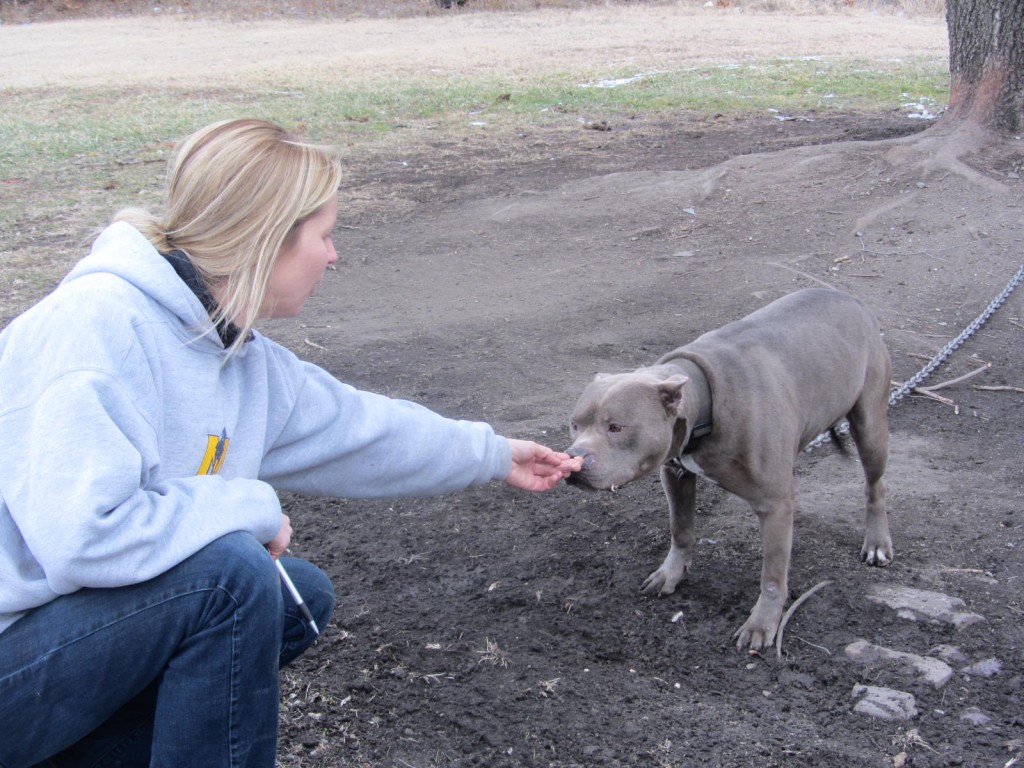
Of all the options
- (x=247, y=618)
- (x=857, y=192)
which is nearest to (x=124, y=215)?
(x=247, y=618)

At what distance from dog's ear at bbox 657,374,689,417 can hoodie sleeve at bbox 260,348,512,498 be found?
60 cm

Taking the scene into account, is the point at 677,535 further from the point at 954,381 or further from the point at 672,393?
the point at 954,381

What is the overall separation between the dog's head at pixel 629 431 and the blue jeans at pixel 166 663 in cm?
144

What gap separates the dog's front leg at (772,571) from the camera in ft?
12.1

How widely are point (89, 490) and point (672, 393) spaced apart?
79.0 inches

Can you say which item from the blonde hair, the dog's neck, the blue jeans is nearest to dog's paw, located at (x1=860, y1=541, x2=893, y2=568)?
the dog's neck

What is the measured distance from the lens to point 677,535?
13.4 feet

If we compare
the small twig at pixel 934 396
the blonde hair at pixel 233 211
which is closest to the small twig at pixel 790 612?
the small twig at pixel 934 396

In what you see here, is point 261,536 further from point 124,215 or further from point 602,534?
point 602,534

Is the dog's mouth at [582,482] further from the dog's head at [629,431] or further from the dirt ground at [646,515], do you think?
the dirt ground at [646,515]

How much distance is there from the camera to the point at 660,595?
403 cm

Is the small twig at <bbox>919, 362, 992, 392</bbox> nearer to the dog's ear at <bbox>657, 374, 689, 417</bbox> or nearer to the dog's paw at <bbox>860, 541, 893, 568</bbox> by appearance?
the dog's paw at <bbox>860, 541, 893, 568</bbox>

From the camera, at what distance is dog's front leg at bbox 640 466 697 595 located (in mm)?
4047

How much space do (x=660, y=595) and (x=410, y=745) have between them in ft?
4.22
